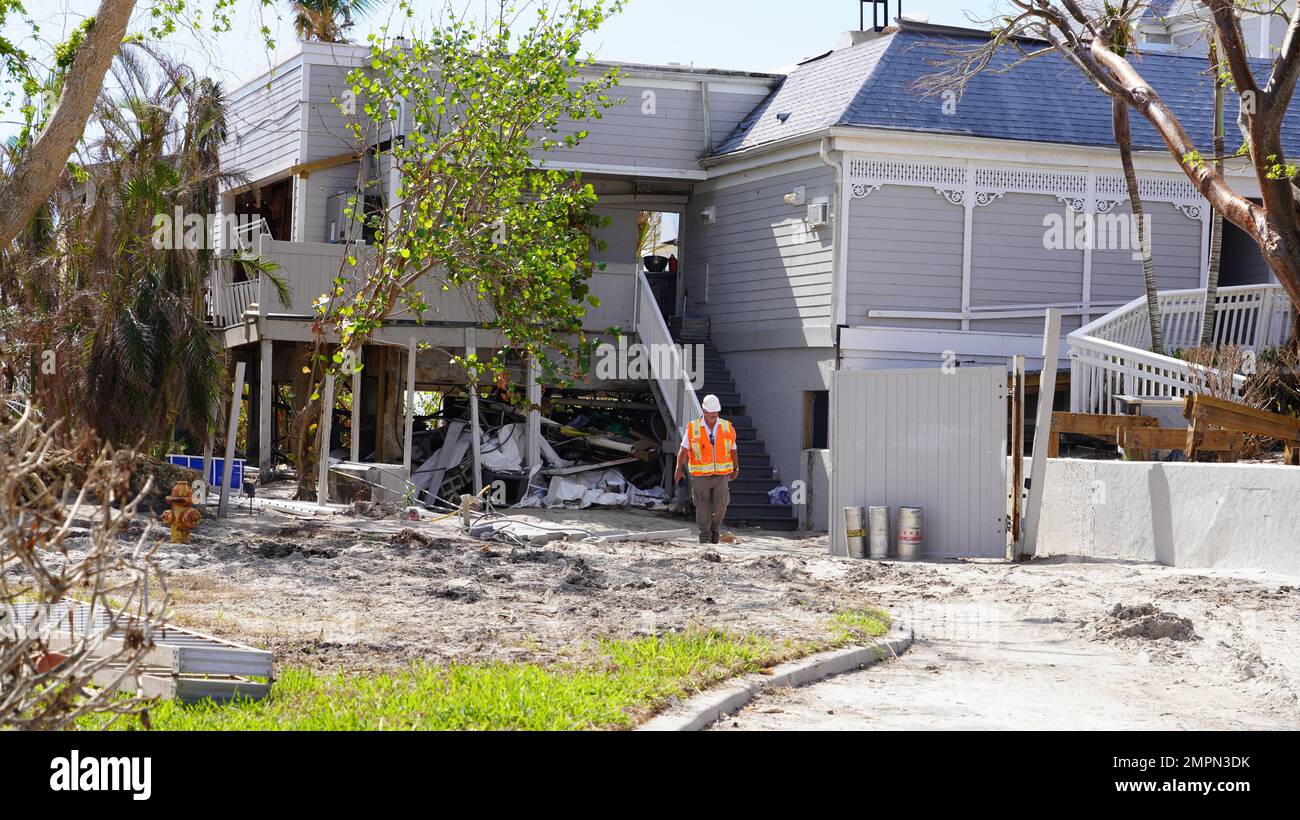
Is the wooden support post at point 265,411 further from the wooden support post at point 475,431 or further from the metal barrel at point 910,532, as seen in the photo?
the metal barrel at point 910,532

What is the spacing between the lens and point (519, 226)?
1922 centimetres

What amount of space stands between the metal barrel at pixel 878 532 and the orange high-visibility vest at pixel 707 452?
7.28ft

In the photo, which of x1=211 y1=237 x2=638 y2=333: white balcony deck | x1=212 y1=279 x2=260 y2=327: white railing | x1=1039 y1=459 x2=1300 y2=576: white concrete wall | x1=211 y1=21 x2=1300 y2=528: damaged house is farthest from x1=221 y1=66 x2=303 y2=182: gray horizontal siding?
x1=1039 y1=459 x2=1300 y2=576: white concrete wall

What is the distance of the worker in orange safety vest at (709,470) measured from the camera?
16.6 metres

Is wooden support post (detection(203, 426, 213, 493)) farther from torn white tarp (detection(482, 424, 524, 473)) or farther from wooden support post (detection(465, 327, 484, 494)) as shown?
torn white tarp (detection(482, 424, 524, 473))

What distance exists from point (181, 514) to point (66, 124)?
3815 mm

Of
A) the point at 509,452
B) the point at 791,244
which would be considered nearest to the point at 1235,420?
the point at 791,244

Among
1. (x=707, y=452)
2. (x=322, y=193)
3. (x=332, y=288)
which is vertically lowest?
(x=707, y=452)

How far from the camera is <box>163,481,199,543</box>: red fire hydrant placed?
13.5 metres

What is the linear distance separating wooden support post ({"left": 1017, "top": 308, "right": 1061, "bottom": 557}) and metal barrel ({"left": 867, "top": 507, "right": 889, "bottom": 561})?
136 cm

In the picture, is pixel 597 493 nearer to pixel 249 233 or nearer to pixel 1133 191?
pixel 1133 191

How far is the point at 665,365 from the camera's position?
2238 cm

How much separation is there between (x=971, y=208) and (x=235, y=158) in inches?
591
